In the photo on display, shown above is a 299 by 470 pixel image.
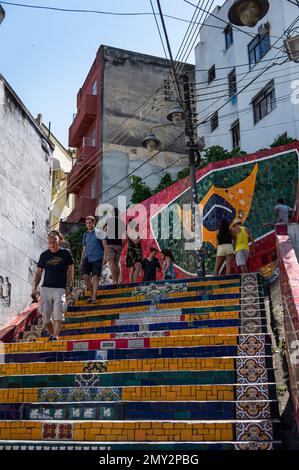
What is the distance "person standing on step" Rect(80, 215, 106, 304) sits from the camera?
9023 mm

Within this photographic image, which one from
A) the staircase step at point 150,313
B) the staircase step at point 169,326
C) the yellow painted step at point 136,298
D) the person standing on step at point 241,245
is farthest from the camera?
the person standing on step at point 241,245

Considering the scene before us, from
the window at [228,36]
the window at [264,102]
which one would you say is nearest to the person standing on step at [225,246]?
the window at [264,102]

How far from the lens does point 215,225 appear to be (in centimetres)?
1278

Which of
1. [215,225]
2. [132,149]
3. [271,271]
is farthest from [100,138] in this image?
[271,271]

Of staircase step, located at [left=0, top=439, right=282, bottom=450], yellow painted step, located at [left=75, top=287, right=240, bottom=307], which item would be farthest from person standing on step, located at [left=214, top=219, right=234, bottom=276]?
staircase step, located at [left=0, top=439, right=282, bottom=450]

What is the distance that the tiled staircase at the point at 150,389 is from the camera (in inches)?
157

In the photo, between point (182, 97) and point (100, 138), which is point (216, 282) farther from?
point (100, 138)

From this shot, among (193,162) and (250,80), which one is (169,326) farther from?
(250,80)

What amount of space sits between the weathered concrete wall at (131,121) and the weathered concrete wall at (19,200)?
44.4ft

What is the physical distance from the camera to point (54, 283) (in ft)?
22.6

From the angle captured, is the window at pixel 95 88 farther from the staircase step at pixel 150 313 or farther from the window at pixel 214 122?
the staircase step at pixel 150 313

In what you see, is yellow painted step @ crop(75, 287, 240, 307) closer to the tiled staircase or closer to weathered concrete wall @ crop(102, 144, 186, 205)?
the tiled staircase

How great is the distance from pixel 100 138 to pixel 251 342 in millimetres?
21350

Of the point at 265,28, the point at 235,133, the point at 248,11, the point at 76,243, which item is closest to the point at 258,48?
the point at 265,28
